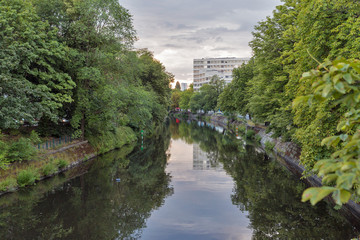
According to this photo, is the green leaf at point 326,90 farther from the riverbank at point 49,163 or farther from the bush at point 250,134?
Result: the bush at point 250,134

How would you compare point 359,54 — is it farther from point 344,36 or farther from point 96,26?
point 96,26

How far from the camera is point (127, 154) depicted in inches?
1230

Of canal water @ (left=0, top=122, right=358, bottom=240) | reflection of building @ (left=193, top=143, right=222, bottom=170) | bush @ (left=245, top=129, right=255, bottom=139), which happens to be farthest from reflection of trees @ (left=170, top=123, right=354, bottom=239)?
bush @ (left=245, top=129, right=255, bottom=139)

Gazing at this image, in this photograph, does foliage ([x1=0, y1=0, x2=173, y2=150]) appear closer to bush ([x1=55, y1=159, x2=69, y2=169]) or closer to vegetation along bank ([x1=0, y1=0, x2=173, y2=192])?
vegetation along bank ([x1=0, y1=0, x2=173, y2=192])

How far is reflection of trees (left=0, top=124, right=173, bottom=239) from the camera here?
12.1 m

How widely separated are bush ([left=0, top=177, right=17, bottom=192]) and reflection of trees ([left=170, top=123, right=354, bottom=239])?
1361 centimetres

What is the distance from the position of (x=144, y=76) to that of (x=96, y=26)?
79.1 feet

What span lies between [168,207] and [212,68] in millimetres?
163989

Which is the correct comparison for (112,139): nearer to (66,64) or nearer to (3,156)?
(66,64)

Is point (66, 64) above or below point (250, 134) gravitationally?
above

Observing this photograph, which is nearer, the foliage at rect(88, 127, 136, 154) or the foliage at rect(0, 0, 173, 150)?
the foliage at rect(0, 0, 173, 150)

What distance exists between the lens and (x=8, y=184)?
53.4 ft

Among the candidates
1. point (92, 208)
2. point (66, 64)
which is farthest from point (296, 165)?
point (66, 64)

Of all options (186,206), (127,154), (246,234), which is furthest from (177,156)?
(246,234)
